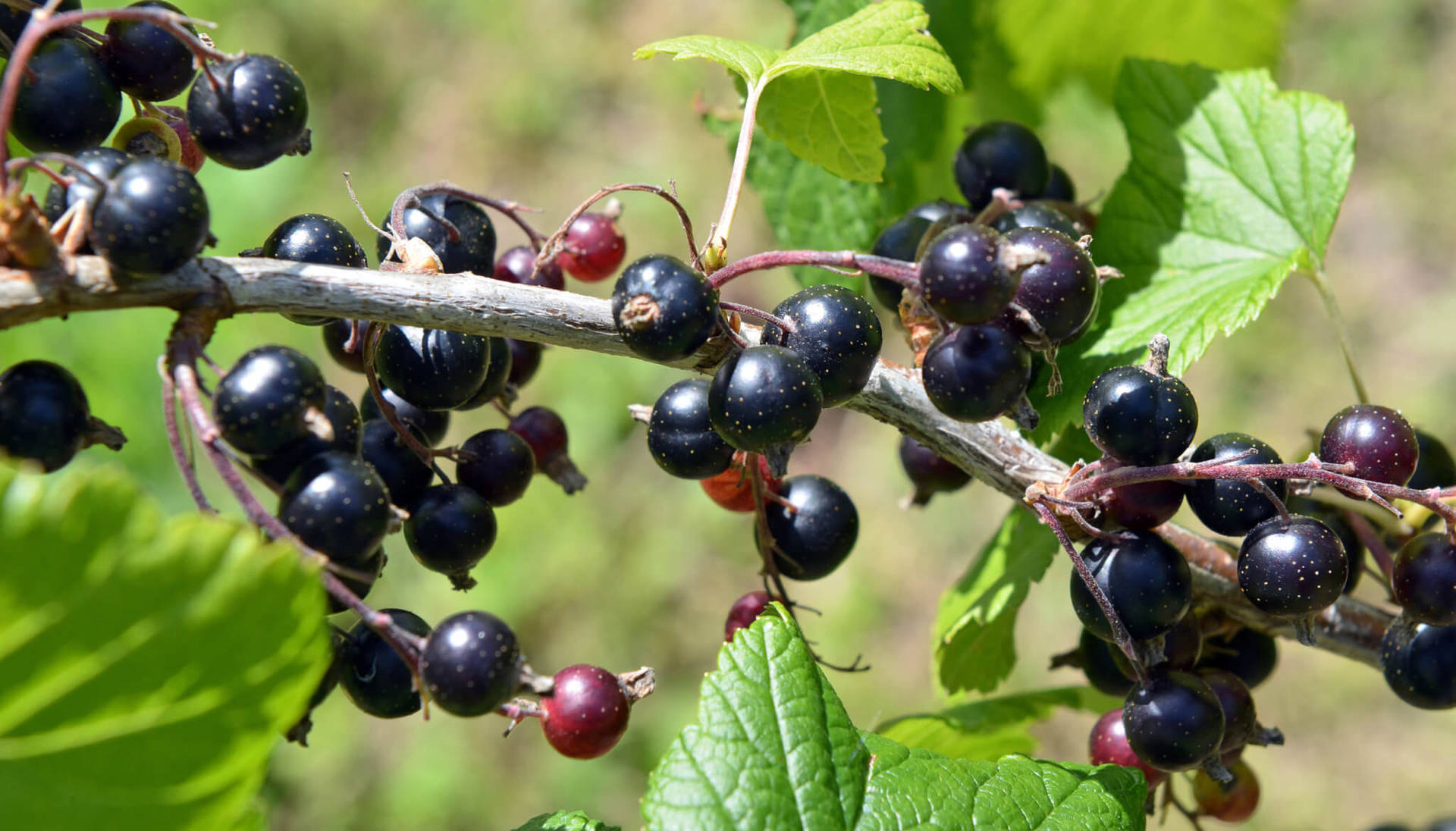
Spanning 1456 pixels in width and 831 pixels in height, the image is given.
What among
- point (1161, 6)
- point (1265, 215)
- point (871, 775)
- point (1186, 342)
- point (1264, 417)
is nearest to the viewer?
point (871, 775)

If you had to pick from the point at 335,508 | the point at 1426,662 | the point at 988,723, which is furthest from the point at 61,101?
the point at 1426,662

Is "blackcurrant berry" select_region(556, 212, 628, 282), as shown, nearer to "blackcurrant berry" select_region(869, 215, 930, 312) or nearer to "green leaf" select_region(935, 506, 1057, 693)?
"blackcurrant berry" select_region(869, 215, 930, 312)

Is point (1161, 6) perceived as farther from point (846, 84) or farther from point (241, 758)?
point (241, 758)

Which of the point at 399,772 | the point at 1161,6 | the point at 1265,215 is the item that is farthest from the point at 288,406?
the point at 399,772

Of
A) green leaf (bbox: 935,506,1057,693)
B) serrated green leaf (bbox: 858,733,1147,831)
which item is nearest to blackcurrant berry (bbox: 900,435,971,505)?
green leaf (bbox: 935,506,1057,693)

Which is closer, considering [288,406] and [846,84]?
[288,406]

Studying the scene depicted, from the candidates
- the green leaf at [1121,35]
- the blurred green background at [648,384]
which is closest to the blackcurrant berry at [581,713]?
the green leaf at [1121,35]

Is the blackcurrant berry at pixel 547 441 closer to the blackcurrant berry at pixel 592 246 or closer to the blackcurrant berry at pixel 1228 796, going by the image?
the blackcurrant berry at pixel 592 246
